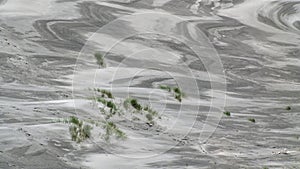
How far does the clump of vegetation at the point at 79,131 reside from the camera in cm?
987

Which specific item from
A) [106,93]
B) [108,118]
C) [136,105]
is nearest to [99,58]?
[106,93]

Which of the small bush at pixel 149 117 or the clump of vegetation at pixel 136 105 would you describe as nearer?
the small bush at pixel 149 117

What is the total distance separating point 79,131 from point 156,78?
8.53 metres

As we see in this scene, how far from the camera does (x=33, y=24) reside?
21938 millimetres

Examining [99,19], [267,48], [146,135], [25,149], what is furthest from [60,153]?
[267,48]

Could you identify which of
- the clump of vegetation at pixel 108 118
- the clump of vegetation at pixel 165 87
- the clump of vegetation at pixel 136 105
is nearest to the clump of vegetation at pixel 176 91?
the clump of vegetation at pixel 165 87

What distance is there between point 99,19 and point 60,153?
1629 cm

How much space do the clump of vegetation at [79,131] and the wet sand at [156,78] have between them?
141 millimetres

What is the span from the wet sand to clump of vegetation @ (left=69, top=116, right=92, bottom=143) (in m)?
0.14

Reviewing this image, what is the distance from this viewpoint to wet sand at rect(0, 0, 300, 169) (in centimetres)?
995

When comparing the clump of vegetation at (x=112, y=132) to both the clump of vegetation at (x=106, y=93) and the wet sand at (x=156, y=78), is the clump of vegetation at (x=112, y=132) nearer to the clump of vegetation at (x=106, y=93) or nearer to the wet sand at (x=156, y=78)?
the wet sand at (x=156, y=78)

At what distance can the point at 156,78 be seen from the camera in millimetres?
18297

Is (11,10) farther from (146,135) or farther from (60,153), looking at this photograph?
(60,153)

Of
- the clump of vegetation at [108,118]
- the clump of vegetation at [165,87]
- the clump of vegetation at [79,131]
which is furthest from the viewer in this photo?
the clump of vegetation at [165,87]
